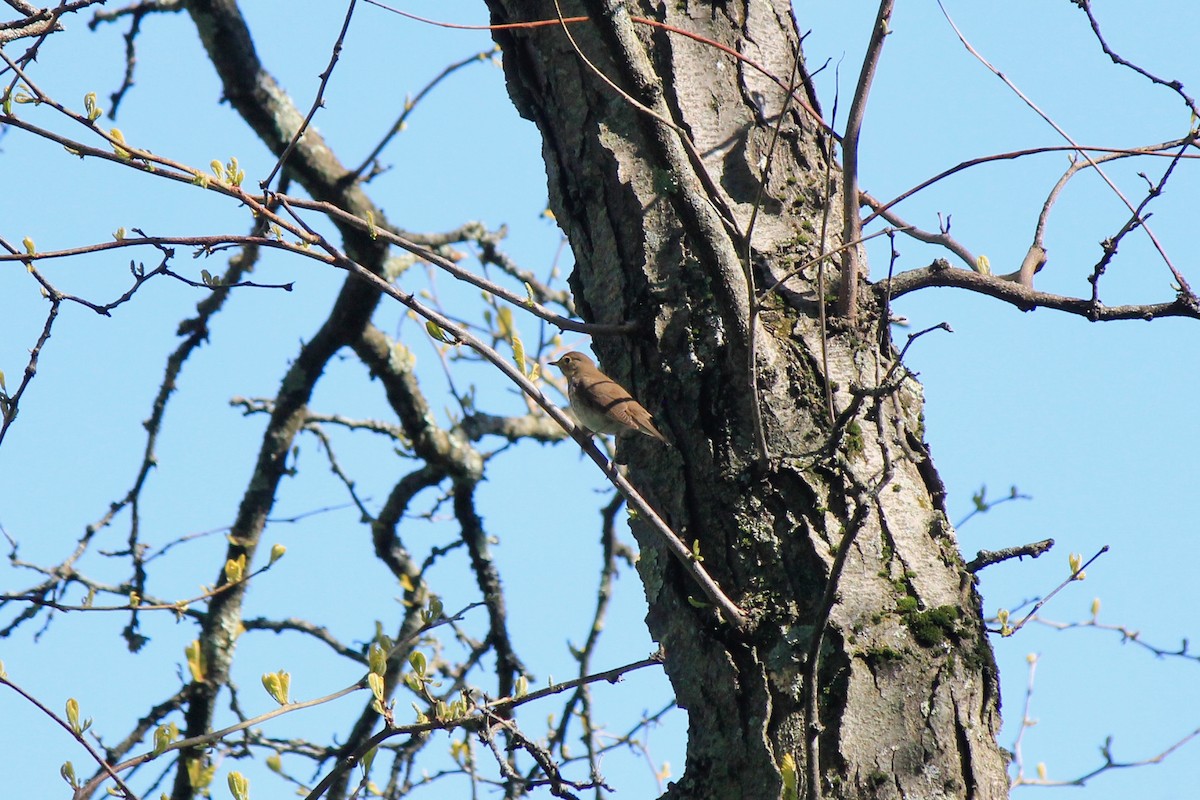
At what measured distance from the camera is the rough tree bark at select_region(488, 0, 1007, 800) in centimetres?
237

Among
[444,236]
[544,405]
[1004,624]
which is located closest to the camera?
[544,405]

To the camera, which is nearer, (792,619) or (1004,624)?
(792,619)

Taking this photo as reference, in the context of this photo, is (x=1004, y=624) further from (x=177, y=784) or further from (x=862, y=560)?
(x=177, y=784)

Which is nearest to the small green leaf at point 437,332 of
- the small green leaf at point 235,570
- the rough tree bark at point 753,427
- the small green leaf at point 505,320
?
the rough tree bark at point 753,427

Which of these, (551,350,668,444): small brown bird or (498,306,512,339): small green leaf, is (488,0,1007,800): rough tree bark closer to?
(551,350,668,444): small brown bird

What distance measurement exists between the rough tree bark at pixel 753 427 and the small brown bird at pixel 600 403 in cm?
6

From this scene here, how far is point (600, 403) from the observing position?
3.57m

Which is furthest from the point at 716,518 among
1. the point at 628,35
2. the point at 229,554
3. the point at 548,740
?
the point at 229,554

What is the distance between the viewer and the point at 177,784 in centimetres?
432

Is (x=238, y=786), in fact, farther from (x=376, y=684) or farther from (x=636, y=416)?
(x=636, y=416)

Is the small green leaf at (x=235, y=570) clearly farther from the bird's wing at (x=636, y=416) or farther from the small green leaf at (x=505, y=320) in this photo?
the bird's wing at (x=636, y=416)

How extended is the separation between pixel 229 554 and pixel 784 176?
3377 mm

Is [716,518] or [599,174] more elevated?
[599,174]

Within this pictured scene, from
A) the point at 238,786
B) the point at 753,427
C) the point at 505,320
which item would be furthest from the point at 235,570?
the point at 753,427
